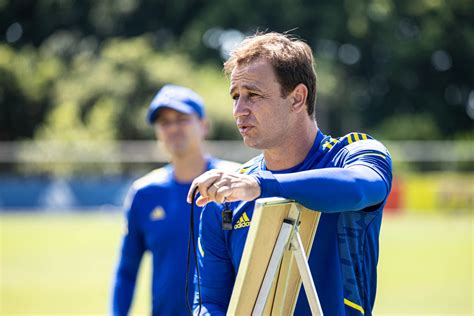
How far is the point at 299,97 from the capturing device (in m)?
2.89

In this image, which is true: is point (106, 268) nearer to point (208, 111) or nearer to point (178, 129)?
point (178, 129)

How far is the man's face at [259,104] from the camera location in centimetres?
279

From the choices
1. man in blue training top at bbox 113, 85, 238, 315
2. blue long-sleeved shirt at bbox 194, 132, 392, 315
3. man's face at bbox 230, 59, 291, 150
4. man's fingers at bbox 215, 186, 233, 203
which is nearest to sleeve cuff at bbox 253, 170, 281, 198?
blue long-sleeved shirt at bbox 194, 132, 392, 315

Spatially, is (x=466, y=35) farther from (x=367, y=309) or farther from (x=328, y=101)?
(x=367, y=309)

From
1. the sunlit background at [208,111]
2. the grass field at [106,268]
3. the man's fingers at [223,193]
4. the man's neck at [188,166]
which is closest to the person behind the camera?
the man's fingers at [223,193]

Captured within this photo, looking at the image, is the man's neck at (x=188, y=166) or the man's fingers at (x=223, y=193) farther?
the man's neck at (x=188, y=166)

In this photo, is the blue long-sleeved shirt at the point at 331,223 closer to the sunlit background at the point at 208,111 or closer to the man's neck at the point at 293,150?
the man's neck at the point at 293,150

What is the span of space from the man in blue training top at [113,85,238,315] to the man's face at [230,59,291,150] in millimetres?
1615

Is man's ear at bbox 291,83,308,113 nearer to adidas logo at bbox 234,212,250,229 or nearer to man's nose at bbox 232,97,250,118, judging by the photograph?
man's nose at bbox 232,97,250,118

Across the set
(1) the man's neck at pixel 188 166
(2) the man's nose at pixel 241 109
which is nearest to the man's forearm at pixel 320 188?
(2) the man's nose at pixel 241 109

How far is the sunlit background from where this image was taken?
14297 mm

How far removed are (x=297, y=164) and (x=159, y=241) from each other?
197 cm

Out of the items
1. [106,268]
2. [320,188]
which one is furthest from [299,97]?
[106,268]

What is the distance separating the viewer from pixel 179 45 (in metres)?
46.6
